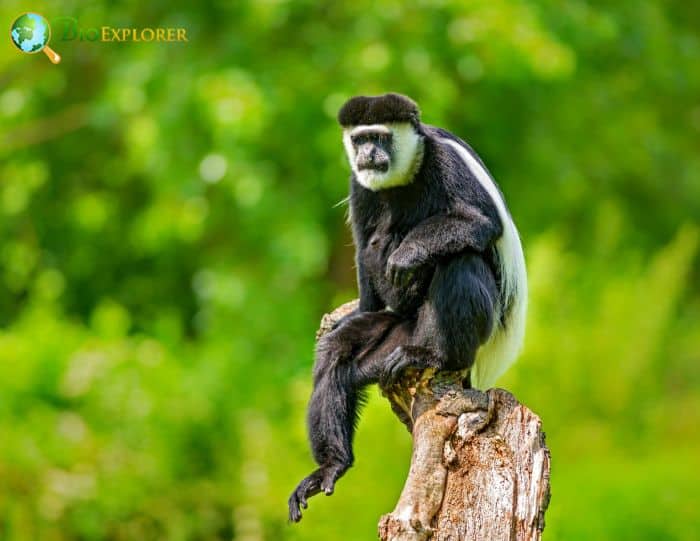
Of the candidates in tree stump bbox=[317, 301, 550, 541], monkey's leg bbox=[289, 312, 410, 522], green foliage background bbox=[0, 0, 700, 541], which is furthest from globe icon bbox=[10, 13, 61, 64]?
tree stump bbox=[317, 301, 550, 541]

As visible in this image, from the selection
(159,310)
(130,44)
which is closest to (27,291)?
(159,310)

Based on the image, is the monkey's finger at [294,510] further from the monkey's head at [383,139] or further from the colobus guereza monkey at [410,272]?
the monkey's head at [383,139]

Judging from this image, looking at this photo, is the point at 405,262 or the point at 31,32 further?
the point at 31,32

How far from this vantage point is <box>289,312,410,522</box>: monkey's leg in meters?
3.89

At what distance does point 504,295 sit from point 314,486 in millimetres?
1014

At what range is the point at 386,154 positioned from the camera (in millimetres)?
4004

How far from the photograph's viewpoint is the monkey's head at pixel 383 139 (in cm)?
403

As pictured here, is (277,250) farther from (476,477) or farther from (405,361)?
(476,477)

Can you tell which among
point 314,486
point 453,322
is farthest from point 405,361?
point 314,486

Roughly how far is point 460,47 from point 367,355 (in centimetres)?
493

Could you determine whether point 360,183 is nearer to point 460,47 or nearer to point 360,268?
point 360,268

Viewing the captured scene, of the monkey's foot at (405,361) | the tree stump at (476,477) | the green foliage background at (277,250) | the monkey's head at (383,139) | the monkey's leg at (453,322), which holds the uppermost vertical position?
the green foliage background at (277,250)

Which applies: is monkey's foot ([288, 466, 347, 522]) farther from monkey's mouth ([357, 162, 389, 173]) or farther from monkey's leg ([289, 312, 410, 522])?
monkey's mouth ([357, 162, 389, 173])

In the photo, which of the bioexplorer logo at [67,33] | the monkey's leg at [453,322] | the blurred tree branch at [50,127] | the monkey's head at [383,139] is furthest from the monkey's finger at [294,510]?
the blurred tree branch at [50,127]
